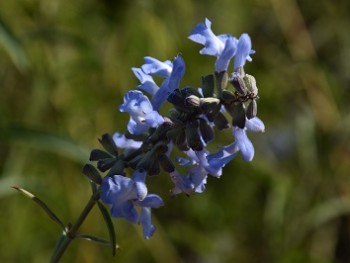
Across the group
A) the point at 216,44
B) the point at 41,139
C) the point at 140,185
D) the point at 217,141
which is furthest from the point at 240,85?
the point at 217,141

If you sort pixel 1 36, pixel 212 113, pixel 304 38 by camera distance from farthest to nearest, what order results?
pixel 304 38 < pixel 1 36 < pixel 212 113

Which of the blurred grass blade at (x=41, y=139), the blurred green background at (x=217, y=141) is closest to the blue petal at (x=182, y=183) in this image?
the blurred grass blade at (x=41, y=139)

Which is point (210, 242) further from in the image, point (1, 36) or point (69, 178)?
point (1, 36)

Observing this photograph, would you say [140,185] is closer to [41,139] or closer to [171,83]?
[171,83]

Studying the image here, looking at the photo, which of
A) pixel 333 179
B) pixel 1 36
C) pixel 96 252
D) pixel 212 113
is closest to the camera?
pixel 212 113

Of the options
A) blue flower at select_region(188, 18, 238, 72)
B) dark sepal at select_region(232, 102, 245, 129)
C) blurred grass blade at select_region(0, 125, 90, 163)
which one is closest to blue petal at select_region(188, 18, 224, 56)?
blue flower at select_region(188, 18, 238, 72)

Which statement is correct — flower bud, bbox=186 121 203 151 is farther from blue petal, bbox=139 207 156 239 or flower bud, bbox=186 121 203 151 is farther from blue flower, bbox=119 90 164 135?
blue petal, bbox=139 207 156 239

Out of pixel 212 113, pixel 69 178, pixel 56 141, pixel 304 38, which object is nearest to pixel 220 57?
pixel 212 113
